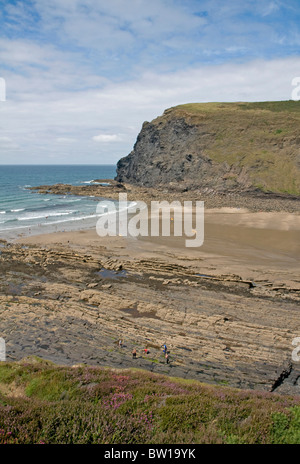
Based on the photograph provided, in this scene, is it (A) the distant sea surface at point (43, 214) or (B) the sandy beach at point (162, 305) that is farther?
(A) the distant sea surface at point (43, 214)

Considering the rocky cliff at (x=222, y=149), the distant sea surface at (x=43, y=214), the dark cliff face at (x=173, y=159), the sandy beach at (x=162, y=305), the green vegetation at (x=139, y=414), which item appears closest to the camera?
the green vegetation at (x=139, y=414)

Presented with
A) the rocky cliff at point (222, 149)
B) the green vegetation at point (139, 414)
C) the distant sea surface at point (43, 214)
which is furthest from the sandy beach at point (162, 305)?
the rocky cliff at point (222, 149)

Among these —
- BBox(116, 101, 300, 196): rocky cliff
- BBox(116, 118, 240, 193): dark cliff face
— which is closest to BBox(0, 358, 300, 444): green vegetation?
BBox(116, 101, 300, 196): rocky cliff

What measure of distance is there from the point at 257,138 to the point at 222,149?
971 cm

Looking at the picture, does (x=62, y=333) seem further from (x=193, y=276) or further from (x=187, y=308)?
(x=193, y=276)

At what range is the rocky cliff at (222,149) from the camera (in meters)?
76.2

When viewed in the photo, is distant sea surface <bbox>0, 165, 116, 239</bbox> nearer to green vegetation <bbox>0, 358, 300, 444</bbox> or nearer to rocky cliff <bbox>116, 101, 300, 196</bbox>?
rocky cliff <bbox>116, 101, 300, 196</bbox>

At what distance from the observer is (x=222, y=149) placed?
88000 mm

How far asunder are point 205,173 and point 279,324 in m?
70.9

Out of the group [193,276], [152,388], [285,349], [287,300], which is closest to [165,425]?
[152,388]

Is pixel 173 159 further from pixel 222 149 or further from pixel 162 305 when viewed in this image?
pixel 162 305

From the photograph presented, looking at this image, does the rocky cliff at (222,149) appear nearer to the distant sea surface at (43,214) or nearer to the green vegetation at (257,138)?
the green vegetation at (257,138)

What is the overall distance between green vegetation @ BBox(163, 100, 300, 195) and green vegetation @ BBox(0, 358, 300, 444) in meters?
67.0

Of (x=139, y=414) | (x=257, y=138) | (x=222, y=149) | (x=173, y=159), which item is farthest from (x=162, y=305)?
(x=173, y=159)
